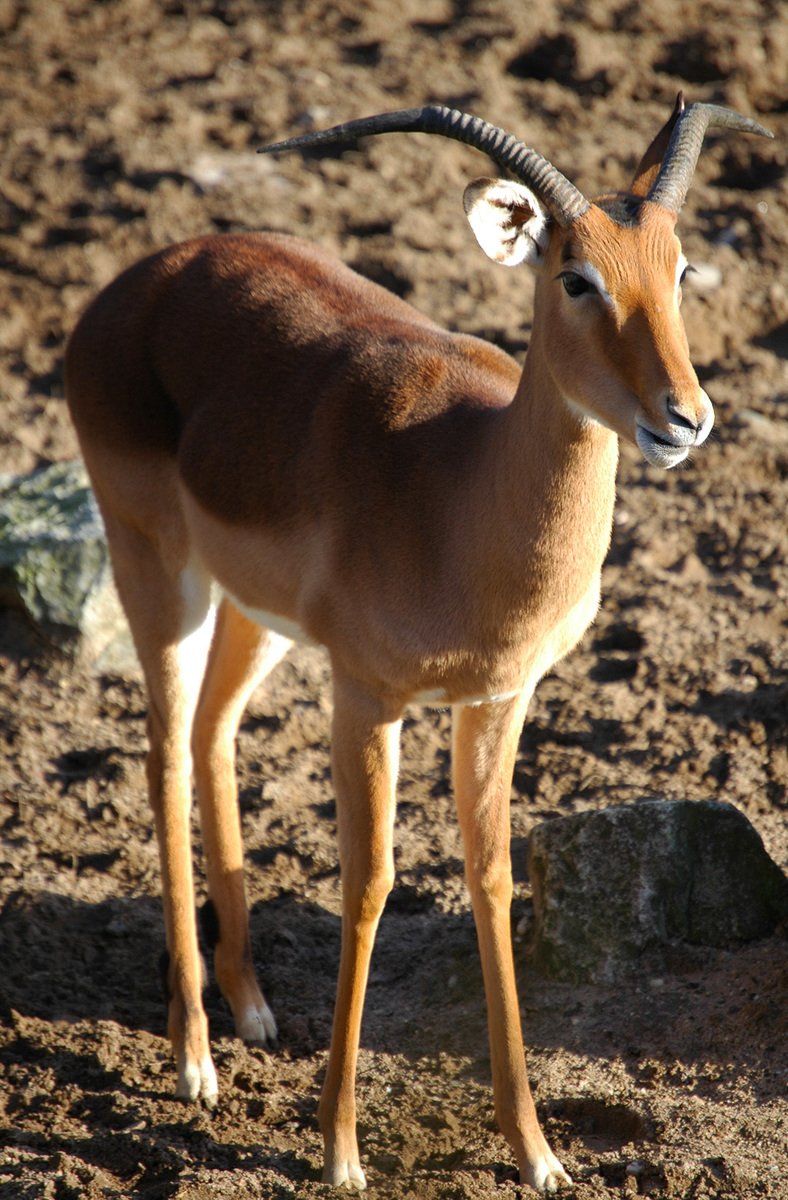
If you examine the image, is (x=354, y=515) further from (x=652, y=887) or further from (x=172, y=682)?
(x=652, y=887)

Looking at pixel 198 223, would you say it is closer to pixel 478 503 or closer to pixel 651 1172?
pixel 478 503

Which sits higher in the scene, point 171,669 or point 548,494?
point 548,494

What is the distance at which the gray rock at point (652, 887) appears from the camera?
5199 millimetres

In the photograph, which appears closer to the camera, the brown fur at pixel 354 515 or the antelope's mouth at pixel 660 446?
the antelope's mouth at pixel 660 446

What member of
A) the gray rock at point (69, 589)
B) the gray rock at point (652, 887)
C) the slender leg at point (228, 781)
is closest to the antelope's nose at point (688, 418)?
the gray rock at point (652, 887)

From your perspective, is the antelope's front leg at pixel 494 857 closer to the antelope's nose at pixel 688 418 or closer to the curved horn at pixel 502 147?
the antelope's nose at pixel 688 418

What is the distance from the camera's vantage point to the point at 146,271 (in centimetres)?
554

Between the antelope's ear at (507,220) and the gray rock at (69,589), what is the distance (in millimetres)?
3511

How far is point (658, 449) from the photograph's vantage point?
3.74 metres

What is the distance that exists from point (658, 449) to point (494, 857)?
1.56 metres

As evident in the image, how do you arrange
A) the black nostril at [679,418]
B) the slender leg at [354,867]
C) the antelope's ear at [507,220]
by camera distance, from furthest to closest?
the slender leg at [354,867] → the antelope's ear at [507,220] → the black nostril at [679,418]

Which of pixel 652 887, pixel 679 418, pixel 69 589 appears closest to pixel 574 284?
pixel 679 418

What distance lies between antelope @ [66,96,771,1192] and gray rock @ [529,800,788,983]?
1.88ft

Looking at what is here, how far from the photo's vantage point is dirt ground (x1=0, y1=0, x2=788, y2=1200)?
15.4ft
